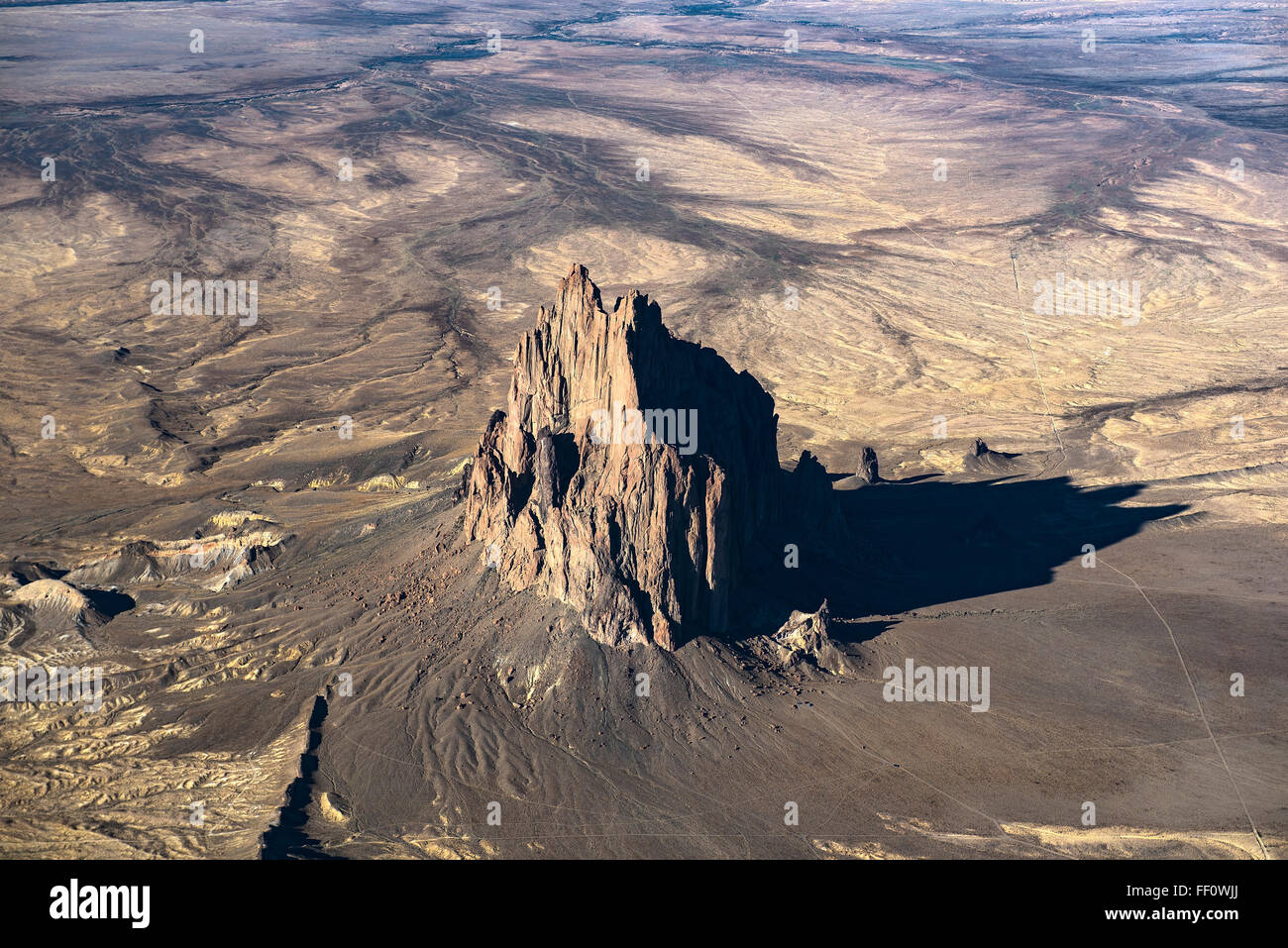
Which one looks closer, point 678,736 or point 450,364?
point 678,736

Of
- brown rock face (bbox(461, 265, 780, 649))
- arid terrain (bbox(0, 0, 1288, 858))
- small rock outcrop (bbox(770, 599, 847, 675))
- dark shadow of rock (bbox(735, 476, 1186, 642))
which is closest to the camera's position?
arid terrain (bbox(0, 0, 1288, 858))

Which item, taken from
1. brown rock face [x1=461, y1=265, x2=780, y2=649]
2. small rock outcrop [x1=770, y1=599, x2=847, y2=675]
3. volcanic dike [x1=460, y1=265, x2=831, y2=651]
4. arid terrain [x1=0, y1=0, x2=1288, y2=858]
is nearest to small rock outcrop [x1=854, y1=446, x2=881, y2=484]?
arid terrain [x1=0, y1=0, x2=1288, y2=858]

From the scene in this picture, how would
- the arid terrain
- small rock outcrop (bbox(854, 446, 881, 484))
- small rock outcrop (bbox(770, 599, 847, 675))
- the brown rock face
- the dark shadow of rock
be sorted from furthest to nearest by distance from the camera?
small rock outcrop (bbox(854, 446, 881, 484)), the dark shadow of rock, small rock outcrop (bbox(770, 599, 847, 675)), the brown rock face, the arid terrain

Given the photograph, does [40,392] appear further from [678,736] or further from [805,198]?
[805,198]

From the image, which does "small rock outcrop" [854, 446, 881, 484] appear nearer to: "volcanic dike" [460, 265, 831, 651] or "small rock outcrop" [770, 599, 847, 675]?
"volcanic dike" [460, 265, 831, 651]

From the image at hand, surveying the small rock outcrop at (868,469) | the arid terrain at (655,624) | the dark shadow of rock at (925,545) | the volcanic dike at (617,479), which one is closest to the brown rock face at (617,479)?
the volcanic dike at (617,479)

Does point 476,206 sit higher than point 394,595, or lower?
higher

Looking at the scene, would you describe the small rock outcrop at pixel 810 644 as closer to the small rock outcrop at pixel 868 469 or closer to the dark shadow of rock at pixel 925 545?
the dark shadow of rock at pixel 925 545

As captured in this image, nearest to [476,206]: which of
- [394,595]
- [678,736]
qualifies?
[394,595]
